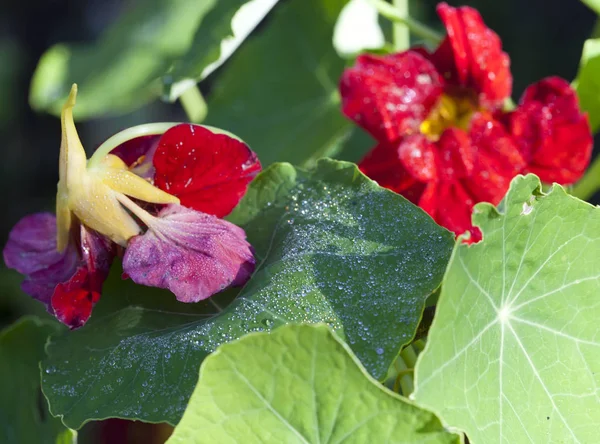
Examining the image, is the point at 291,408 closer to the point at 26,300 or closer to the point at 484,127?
the point at 484,127

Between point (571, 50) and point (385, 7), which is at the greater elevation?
point (385, 7)

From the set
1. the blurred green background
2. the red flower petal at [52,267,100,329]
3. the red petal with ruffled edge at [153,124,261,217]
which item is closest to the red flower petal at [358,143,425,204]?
the red petal with ruffled edge at [153,124,261,217]

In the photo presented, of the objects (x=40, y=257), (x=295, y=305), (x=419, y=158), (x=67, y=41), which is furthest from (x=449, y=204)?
(x=67, y=41)

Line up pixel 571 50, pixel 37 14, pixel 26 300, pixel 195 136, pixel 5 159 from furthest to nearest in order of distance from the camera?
pixel 37 14
pixel 5 159
pixel 571 50
pixel 26 300
pixel 195 136

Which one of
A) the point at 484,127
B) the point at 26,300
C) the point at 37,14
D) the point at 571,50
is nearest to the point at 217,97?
the point at 484,127

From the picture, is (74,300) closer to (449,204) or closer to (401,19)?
(449,204)

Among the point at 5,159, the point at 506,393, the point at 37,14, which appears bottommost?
the point at 5,159

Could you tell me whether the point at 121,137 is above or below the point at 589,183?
above

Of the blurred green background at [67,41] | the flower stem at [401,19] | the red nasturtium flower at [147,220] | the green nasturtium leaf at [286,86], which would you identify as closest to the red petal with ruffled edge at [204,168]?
the red nasturtium flower at [147,220]
